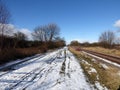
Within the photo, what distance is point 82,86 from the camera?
702 centimetres

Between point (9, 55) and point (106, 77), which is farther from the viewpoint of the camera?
A: point (9, 55)

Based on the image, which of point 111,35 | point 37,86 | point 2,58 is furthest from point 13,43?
point 111,35

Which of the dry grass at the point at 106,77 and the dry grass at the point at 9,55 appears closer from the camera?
the dry grass at the point at 106,77

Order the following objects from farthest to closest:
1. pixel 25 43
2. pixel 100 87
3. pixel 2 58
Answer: pixel 25 43 → pixel 2 58 → pixel 100 87

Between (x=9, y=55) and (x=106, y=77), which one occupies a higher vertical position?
(x=9, y=55)

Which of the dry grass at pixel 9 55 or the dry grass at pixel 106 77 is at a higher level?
the dry grass at pixel 9 55

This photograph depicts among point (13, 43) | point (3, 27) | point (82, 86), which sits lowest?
point (82, 86)

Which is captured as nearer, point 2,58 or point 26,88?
point 26,88

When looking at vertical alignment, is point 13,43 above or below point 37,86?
above

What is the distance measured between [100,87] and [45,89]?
2462 millimetres

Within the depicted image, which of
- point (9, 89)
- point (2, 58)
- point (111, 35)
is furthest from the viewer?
point (111, 35)

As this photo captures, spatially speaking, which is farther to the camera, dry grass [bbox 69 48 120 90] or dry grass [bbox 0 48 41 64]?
dry grass [bbox 0 48 41 64]

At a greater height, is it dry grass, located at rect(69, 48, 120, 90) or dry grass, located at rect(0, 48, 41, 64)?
dry grass, located at rect(0, 48, 41, 64)

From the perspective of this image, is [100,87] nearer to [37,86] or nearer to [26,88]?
[37,86]
